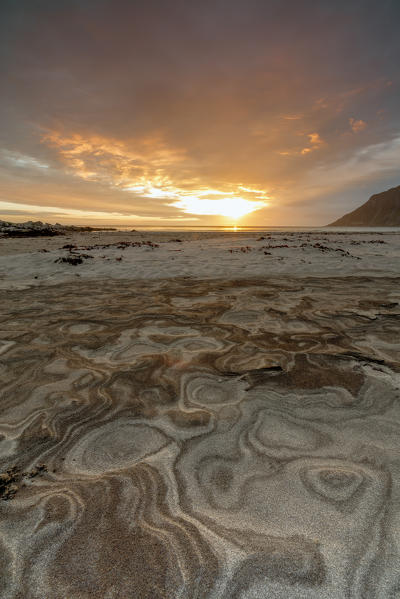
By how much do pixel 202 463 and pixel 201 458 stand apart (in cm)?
4

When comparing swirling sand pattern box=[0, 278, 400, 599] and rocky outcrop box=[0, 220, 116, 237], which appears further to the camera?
rocky outcrop box=[0, 220, 116, 237]

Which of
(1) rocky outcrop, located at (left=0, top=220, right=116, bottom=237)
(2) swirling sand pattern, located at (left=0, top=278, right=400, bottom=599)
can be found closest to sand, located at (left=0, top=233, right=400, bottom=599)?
(2) swirling sand pattern, located at (left=0, top=278, right=400, bottom=599)

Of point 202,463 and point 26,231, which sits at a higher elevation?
point 26,231

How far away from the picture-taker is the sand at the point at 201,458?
1.37 metres

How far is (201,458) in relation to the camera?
6.71 feet

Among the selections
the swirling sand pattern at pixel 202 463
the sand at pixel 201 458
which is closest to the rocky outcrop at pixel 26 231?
the sand at pixel 201 458

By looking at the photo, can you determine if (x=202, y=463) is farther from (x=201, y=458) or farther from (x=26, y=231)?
(x=26, y=231)

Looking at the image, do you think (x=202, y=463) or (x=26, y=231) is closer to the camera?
(x=202, y=463)

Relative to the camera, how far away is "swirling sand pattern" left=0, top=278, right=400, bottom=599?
1365 millimetres

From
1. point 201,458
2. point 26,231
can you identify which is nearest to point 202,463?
point 201,458

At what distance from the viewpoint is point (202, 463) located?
2.00m

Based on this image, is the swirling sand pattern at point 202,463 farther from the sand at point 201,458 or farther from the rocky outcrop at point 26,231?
the rocky outcrop at point 26,231

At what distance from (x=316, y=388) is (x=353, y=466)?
3.14ft

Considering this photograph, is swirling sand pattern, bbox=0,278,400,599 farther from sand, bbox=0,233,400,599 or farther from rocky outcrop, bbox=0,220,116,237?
rocky outcrop, bbox=0,220,116,237
